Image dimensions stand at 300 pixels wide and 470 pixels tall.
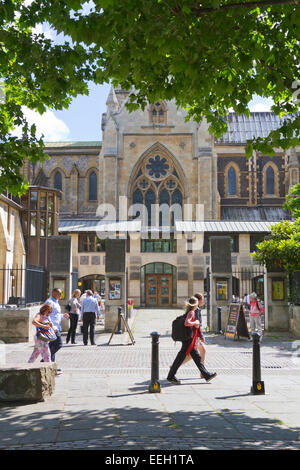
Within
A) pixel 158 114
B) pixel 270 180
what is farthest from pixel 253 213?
pixel 158 114

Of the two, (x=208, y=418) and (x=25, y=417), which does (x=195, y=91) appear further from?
(x=25, y=417)

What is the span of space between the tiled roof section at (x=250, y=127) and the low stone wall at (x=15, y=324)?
3528cm

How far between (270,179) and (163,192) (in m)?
11.3

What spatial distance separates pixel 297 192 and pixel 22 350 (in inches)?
718

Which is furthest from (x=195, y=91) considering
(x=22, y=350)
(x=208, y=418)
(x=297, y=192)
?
(x=297, y=192)

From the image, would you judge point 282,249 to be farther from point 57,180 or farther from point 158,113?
point 57,180

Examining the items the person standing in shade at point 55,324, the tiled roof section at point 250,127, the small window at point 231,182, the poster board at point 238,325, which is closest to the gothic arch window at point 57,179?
the tiled roof section at point 250,127

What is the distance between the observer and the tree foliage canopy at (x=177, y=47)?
5926mm

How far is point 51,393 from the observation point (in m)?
7.39

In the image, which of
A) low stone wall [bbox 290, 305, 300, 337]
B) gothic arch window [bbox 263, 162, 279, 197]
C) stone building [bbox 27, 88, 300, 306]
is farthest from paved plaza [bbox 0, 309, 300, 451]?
gothic arch window [bbox 263, 162, 279, 197]

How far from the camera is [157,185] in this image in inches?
1649

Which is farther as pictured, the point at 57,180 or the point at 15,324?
the point at 57,180

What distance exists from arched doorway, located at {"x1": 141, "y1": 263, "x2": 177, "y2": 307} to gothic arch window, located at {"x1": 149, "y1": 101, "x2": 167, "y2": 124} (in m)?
13.7

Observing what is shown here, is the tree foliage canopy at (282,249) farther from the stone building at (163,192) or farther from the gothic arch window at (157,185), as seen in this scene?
the gothic arch window at (157,185)
